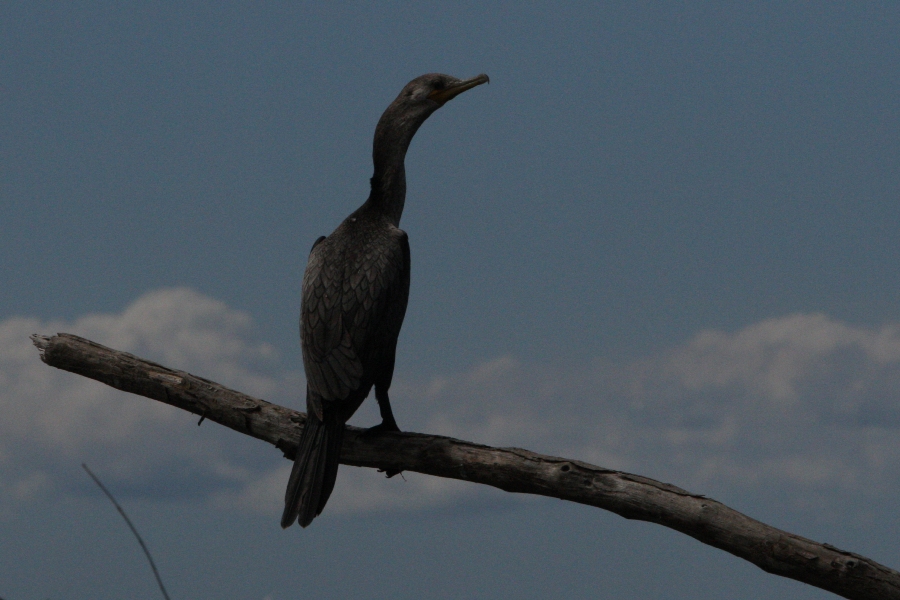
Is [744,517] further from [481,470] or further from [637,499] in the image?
[481,470]

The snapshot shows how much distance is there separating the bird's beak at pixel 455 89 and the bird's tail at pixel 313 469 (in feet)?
8.09

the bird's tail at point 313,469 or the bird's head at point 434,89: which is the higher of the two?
the bird's head at point 434,89

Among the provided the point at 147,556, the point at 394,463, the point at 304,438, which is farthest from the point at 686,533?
the point at 147,556

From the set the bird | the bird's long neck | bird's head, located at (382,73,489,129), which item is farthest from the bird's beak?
the bird

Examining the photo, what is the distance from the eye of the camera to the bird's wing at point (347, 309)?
4996 millimetres

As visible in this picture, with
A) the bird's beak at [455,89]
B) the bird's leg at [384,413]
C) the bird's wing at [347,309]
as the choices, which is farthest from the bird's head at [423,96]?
the bird's leg at [384,413]

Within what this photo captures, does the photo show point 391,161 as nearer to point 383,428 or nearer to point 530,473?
point 383,428

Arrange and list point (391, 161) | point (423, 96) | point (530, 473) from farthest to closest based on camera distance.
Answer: point (423, 96) < point (391, 161) < point (530, 473)

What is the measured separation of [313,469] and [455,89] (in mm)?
2911

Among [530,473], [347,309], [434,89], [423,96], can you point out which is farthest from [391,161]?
[530,473]

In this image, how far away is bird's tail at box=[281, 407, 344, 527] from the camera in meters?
4.83

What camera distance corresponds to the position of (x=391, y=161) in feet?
19.4

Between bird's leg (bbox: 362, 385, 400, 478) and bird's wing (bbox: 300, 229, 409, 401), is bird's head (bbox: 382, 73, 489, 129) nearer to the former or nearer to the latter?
bird's wing (bbox: 300, 229, 409, 401)

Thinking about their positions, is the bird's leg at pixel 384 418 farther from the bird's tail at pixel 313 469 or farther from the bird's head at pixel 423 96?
the bird's head at pixel 423 96
